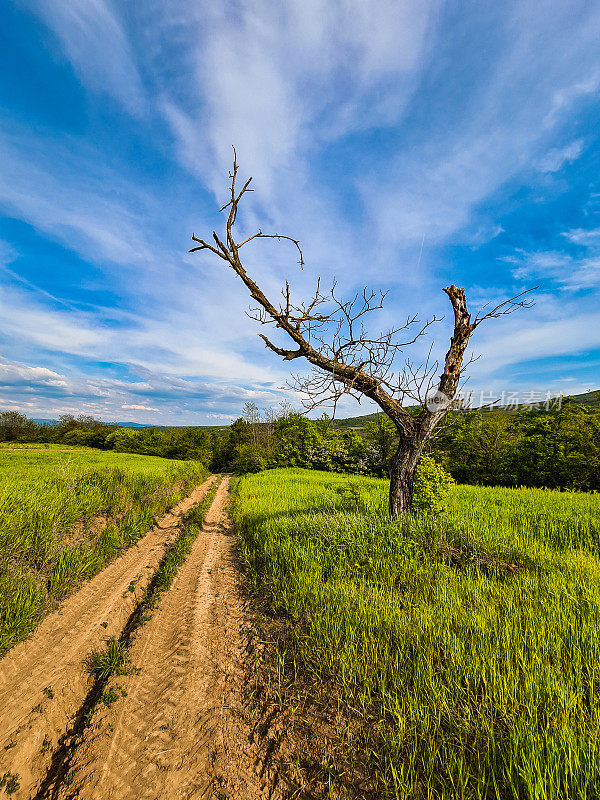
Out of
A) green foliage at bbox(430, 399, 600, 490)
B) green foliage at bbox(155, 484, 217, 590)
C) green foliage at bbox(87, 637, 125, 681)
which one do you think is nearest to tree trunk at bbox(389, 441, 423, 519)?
green foliage at bbox(155, 484, 217, 590)

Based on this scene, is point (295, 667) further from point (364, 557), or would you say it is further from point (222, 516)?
point (222, 516)

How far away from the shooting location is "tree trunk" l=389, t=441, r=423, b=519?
6.69 m

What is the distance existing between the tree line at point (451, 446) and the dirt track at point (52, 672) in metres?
4.94

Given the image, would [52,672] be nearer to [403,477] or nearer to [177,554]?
[177,554]

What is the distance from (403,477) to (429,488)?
0.81 metres

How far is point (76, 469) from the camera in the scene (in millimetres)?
10531

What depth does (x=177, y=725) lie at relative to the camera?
2885mm

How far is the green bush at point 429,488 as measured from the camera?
6941 millimetres

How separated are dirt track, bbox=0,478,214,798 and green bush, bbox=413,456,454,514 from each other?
6493 millimetres

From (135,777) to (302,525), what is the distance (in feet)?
16.7

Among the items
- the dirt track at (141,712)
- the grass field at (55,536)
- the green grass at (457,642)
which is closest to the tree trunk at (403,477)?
the green grass at (457,642)

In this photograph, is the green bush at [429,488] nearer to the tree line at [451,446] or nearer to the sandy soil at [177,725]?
the tree line at [451,446]

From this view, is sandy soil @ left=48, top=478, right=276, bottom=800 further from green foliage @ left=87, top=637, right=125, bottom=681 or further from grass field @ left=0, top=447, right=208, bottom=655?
grass field @ left=0, top=447, right=208, bottom=655

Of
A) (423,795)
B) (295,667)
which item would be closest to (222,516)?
(295,667)
